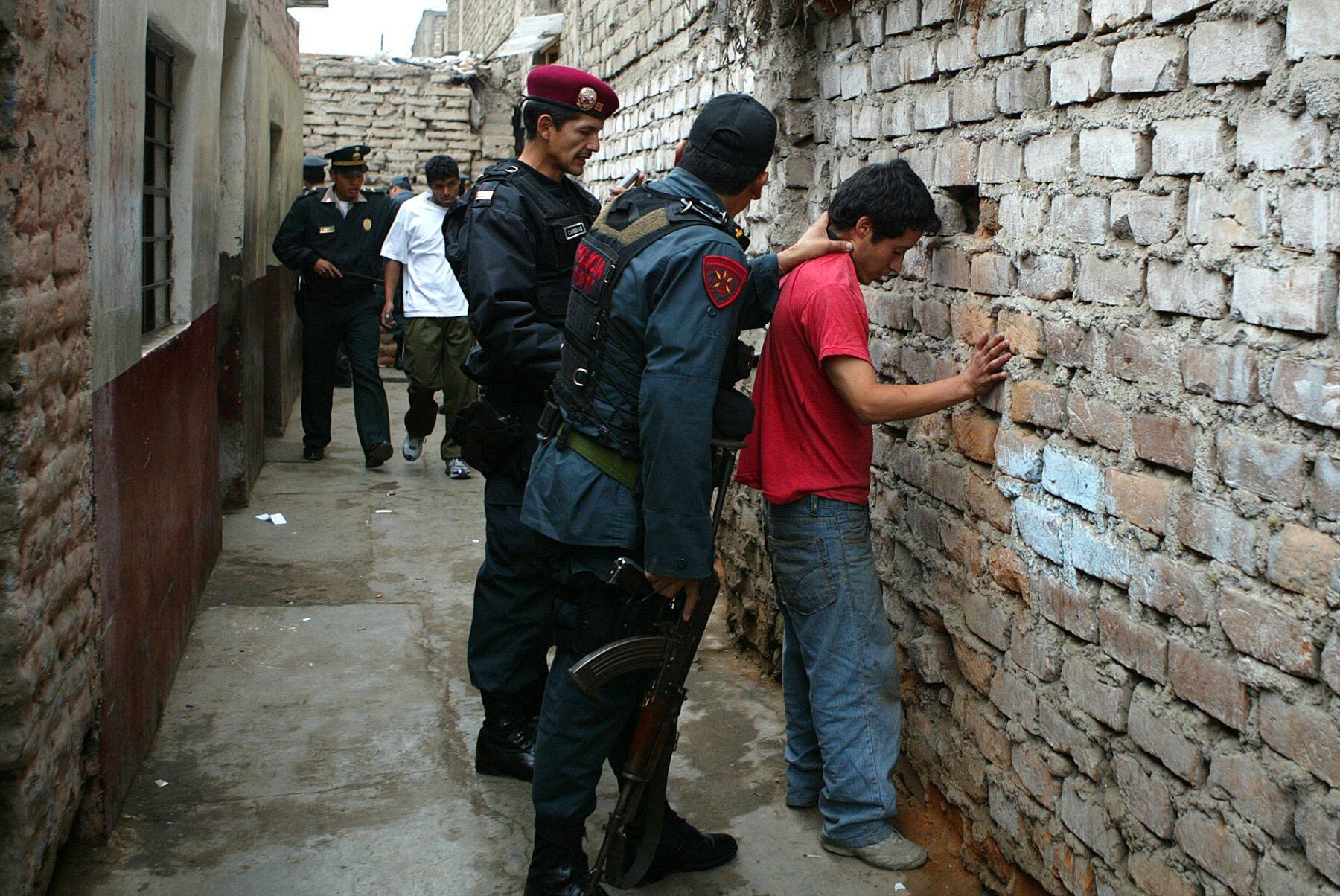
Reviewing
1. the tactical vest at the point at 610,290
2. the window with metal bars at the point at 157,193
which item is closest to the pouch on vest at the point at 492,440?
the tactical vest at the point at 610,290

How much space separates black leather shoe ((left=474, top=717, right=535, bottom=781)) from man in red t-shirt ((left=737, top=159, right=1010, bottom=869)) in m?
0.88

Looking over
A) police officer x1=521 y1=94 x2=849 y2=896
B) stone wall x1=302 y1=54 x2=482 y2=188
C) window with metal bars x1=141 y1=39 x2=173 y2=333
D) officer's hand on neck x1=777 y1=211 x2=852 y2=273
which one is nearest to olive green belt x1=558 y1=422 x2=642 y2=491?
police officer x1=521 y1=94 x2=849 y2=896

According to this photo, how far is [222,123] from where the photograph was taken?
6379 millimetres

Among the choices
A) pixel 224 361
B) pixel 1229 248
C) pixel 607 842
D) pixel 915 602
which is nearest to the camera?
pixel 1229 248

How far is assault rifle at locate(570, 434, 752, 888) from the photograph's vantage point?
8.93 feet

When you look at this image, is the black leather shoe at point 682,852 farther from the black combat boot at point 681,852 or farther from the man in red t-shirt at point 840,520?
the man in red t-shirt at point 840,520

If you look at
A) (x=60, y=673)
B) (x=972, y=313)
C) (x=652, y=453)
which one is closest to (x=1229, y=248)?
(x=972, y=313)

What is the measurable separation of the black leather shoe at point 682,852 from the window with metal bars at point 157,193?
2.59 metres

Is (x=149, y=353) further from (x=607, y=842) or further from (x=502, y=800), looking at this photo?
(x=607, y=842)

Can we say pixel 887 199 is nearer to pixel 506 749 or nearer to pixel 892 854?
pixel 892 854

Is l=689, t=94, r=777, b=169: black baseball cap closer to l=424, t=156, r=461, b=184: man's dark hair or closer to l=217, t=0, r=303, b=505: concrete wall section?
l=217, t=0, r=303, b=505: concrete wall section

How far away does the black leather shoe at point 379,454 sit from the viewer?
738cm

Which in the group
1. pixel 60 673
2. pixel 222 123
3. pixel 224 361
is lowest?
pixel 60 673

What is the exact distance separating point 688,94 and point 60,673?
11.7 ft
